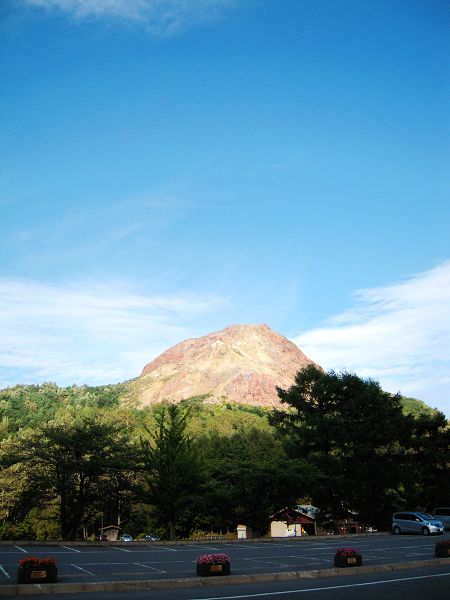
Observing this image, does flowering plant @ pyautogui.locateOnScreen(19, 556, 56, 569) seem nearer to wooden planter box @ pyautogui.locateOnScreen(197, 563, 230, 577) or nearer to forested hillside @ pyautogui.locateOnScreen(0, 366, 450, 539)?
wooden planter box @ pyautogui.locateOnScreen(197, 563, 230, 577)

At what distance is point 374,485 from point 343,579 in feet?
100

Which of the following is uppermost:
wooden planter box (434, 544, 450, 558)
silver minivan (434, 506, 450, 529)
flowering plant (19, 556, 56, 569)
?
flowering plant (19, 556, 56, 569)

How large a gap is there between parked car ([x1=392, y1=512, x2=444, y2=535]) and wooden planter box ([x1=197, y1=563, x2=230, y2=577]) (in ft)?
82.7

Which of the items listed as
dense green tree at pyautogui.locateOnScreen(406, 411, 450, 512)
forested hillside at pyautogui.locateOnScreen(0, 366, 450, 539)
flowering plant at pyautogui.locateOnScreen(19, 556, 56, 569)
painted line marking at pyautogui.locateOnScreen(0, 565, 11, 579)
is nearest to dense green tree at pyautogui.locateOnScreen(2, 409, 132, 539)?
forested hillside at pyautogui.locateOnScreen(0, 366, 450, 539)

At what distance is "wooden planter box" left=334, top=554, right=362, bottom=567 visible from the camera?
59.2 feet

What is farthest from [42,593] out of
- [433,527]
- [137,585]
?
[433,527]

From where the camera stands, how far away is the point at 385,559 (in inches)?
832

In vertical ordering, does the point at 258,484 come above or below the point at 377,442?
below

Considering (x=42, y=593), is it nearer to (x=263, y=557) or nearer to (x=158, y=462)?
(x=263, y=557)

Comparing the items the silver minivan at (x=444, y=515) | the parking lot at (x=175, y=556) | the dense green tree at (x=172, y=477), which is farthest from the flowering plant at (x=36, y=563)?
the silver minivan at (x=444, y=515)

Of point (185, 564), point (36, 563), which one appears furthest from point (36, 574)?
point (185, 564)

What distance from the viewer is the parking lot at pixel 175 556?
16688 millimetres

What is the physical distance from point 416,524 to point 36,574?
3043 centimetres

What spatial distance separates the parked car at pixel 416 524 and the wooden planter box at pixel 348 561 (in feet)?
68.3
